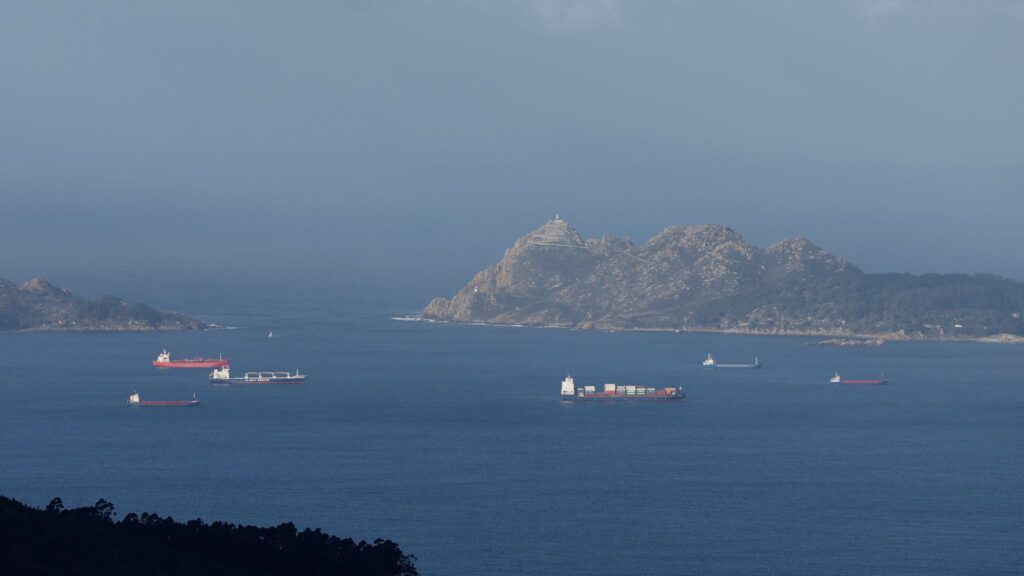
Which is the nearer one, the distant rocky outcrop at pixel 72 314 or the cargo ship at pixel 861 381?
the cargo ship at pixel 861 381

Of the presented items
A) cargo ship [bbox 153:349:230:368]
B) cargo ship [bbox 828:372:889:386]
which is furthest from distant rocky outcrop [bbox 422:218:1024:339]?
cargo ship [bbox 153:349:230:368]

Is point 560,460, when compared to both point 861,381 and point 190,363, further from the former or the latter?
point 190,363

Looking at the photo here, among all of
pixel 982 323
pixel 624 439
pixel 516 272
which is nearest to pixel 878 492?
pixel 624 439

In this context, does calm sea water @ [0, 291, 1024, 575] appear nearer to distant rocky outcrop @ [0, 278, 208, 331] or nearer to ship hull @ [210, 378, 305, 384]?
ship hull @ [210, 378, 305, 384]

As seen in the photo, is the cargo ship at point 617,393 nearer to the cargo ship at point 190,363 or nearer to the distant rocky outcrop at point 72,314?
the cargo ship at point 190,363

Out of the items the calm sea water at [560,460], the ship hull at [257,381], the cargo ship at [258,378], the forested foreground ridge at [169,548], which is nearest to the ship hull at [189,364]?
the calm sea water at [560,460]

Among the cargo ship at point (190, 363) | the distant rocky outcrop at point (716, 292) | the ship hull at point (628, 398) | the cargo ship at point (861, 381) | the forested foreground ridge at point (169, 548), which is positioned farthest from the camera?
the distant rocky outcrop at point (716, 292)
